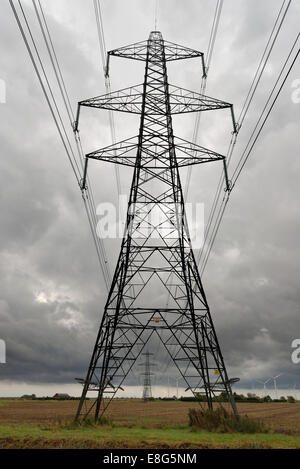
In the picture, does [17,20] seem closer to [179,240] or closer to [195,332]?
[179,240]

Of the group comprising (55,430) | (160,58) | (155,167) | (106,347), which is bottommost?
(55,430)

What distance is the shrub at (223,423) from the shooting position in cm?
2481

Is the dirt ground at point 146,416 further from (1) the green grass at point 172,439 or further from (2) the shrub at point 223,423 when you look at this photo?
(1) the green grass at point 172,439

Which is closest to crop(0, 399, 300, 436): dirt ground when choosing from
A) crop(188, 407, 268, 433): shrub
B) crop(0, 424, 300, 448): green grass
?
crop(188, 407, 268, 433): shrub

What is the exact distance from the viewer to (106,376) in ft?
86.2

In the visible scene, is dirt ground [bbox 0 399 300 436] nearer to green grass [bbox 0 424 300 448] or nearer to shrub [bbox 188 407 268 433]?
shrub [bbox 188 407 268 433]

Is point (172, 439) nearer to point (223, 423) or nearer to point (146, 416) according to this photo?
point (223, 423)

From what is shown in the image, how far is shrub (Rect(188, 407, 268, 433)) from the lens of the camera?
24812 mm

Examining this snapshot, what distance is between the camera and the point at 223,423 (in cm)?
2541

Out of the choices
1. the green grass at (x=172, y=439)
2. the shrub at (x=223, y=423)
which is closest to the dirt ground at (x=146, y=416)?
the shrub at (x=223, y=423)

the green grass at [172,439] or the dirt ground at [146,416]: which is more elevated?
the dirt ground at [146,416]
